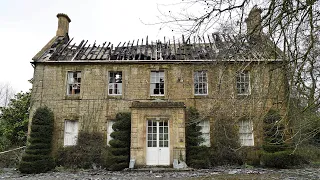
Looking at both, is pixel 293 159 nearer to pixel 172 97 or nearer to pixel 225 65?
pixel 172 97

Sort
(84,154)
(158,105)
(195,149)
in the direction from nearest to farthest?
(195,149)
(158,105)
(84,154)

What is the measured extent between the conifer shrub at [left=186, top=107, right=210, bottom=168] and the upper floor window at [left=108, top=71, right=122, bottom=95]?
4.72 meters

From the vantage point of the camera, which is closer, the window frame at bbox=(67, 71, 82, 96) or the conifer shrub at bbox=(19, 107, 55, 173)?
the conifer shrub at bbox=(19, 107, 55, 173)

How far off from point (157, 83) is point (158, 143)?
13.6 ft

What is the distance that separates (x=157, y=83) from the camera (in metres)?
17.5

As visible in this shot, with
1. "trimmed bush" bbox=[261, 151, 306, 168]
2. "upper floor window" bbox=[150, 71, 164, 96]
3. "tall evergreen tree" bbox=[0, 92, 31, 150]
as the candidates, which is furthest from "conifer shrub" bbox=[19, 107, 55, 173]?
"trimmed bush" bbox=[261, 151, 306, 168]

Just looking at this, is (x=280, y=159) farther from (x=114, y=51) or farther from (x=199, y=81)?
(x=114, y=51)

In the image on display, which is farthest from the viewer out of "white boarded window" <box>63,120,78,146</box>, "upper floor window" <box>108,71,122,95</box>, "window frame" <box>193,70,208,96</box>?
"upper floor window" <box>108,71,122,95</box>

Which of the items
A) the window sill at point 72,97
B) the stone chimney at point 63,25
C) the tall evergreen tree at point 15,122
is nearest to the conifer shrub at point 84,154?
the window sill at point 72,97

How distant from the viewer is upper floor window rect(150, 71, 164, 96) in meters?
17.5

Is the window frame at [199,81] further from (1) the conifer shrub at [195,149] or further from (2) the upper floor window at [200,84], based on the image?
(1) the conifer shrub at [195,149]

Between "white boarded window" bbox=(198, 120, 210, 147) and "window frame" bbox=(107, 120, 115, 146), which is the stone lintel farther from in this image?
"window frame" bbox=(107, 120, 115, 146)

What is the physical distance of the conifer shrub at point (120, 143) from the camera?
14.5 meters

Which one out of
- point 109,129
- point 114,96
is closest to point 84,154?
point 109,129
